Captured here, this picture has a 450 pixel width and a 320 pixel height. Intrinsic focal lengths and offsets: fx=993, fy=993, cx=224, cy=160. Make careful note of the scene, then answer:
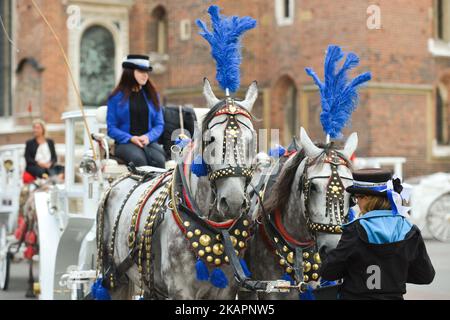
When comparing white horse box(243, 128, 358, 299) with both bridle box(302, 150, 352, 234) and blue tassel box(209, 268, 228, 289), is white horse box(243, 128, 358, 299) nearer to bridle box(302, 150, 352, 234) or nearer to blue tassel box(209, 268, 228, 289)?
bridle box(302, 150, 352, 234)

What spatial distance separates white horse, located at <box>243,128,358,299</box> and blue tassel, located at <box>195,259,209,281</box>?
61 cm

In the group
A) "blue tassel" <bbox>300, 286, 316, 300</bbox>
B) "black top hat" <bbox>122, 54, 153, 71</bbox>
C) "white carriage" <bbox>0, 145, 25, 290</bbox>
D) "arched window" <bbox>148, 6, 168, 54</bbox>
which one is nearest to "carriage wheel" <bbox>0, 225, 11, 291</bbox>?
"white carriage" <bbox>0, 145, 25, 290</bbox>

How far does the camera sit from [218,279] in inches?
232

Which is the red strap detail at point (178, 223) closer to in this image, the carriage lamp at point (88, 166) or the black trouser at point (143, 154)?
the black trouser at point (143, 154)

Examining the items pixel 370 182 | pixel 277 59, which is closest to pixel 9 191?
pixel 370 182

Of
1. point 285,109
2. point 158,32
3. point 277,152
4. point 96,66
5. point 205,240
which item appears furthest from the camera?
→ point 158,32

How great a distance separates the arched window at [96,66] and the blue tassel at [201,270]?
22.4 meters

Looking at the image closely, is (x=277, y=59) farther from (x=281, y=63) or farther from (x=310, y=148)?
(x=310, y=148)

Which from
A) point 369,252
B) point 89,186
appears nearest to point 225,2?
point 89,186

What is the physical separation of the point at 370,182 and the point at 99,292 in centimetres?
296

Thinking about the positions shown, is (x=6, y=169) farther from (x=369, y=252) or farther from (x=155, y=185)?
(x=369, y=252)

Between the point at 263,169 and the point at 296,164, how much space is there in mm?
874

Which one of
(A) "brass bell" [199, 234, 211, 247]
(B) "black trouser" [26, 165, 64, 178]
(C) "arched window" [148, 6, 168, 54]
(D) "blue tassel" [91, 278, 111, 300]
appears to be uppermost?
(C) "arched window" [148, 6, 168, 54]

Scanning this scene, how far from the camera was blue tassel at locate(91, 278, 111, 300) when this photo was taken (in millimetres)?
7273
